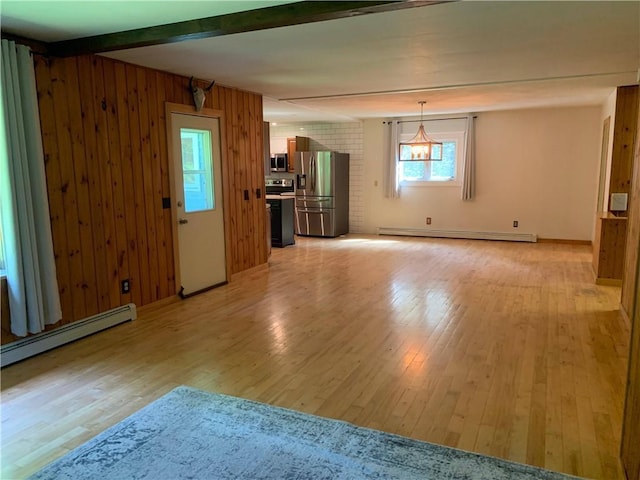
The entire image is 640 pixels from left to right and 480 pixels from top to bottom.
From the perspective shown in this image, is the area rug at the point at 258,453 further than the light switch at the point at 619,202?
No

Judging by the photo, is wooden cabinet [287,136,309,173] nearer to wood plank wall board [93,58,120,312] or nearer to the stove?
the stove

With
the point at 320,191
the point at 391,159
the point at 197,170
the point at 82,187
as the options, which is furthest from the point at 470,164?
the point at 82,187

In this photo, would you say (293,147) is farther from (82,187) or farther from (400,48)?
(82,187)

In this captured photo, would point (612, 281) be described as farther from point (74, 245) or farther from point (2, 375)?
point (2, 375)

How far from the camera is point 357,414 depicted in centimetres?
260

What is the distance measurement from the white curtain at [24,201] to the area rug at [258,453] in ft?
4.55

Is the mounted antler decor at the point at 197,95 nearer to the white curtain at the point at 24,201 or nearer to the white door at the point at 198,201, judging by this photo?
the white door at the point at 198,201

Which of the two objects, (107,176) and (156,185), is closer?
(107,176)

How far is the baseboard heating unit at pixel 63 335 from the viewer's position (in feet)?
10.7

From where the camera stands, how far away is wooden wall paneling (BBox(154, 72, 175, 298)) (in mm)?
4520

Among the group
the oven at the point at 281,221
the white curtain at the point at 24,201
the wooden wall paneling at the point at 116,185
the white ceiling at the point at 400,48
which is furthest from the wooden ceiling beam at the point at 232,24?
the oven at the point at 281,221

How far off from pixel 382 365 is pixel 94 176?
9.47ft

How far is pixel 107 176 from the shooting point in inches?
158

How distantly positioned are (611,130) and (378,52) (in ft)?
12.8
